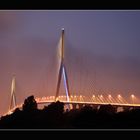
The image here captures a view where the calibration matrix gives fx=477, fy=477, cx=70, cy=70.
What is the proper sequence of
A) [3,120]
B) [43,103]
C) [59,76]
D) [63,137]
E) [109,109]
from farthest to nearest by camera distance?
[59,76], [43,103], [109,109], [3,120], [63,137]

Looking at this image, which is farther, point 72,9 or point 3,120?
point 3,120

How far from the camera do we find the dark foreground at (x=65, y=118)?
25.3ft

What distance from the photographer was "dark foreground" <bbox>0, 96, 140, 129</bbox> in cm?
770

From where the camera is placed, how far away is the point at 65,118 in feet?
26.6

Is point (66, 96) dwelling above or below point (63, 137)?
above

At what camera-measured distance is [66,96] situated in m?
10.2

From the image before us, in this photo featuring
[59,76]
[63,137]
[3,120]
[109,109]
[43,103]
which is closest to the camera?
[63,137]

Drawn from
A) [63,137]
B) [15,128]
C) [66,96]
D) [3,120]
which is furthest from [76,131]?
[66,96]

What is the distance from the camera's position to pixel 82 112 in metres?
8.29
